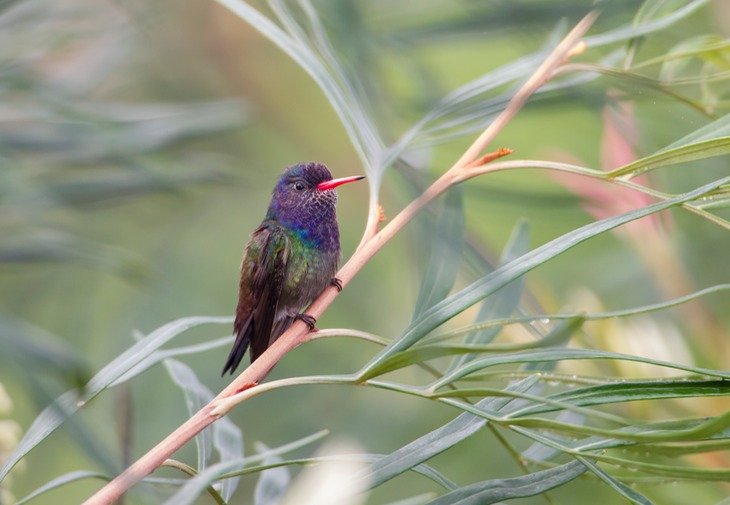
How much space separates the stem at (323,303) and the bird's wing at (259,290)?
155 millimetres

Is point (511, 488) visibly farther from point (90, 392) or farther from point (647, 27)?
point (647, 27)

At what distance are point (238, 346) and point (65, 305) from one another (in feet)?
3.53

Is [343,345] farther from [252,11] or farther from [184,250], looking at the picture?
[252,11]

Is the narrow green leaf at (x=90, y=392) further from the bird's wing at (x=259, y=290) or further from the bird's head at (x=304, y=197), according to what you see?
the bird's head at (x=304, y=197)

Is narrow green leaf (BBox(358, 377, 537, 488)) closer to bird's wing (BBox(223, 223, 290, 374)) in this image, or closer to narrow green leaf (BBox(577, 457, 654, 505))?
narrow green leaf (BBox(577, 457, 654, 505))

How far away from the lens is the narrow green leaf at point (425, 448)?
69 centimetres

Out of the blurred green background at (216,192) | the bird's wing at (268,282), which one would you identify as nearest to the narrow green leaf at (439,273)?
the blurred green background at (216,192)

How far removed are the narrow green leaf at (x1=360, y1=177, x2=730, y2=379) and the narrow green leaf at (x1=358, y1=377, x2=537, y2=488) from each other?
0.25 feet

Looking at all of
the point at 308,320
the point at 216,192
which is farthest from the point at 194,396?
the point at 216,192

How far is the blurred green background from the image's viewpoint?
98cm

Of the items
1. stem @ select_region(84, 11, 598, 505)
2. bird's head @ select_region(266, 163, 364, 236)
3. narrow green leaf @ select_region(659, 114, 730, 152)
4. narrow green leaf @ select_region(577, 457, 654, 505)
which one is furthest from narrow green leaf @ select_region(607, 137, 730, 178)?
bird's head @ select_region(266, 163, 364, 236)

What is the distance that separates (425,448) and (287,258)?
0.68 metres

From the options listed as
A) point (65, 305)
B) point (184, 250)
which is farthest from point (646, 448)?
point (184, 250)

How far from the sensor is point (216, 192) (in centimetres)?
261
